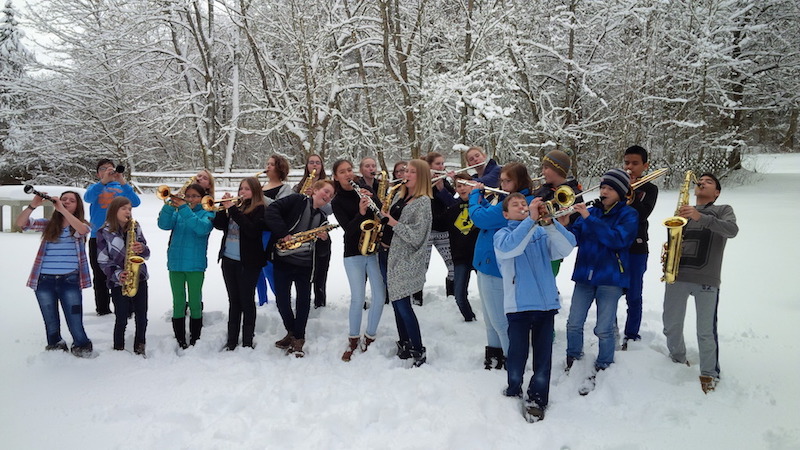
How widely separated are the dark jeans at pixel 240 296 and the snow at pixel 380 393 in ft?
0.63

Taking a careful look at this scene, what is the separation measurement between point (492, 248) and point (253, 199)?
7.55 feet

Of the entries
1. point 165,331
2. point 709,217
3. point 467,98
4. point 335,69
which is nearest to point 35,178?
Result: point 335,69

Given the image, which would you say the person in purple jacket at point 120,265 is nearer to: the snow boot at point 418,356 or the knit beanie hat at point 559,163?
the snow boot at point 418,356

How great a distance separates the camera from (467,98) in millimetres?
11820

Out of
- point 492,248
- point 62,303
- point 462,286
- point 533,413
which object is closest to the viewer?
point 533,413

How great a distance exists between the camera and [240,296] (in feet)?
15.6

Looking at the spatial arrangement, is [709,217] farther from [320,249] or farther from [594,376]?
[320,249]

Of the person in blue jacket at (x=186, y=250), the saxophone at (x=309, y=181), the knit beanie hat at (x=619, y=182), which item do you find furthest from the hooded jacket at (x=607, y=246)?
the person in blue jacket at (x=186, y=250)

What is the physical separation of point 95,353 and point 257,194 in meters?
2.05

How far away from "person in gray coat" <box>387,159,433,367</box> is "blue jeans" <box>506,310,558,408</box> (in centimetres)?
100

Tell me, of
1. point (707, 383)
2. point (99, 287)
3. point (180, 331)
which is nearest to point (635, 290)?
point (707, 383)

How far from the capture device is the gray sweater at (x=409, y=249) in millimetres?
4301

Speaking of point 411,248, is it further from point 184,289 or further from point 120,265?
point 120,265

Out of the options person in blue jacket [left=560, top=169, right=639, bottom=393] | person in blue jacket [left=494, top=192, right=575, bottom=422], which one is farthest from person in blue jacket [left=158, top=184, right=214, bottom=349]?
person in blue jacket [left=560, top=169, right=639, bottom=393]
